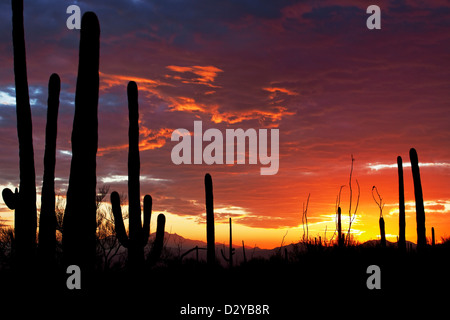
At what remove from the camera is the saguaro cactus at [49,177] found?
14.2 m

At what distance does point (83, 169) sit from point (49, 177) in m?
6.72

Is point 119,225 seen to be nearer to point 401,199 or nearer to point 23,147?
point 23,147

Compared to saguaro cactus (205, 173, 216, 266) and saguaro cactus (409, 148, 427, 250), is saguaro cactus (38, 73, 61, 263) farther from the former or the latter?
saguaro cactus (409, 148, 427, 250)

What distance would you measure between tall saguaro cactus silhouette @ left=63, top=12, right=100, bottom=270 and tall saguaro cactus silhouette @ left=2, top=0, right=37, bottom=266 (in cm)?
463

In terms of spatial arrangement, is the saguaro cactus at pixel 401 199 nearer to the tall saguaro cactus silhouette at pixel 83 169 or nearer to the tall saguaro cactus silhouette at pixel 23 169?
the tall saguaro cactus silhouette at pixel 23 169

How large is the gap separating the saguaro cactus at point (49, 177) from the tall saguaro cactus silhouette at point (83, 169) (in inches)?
236

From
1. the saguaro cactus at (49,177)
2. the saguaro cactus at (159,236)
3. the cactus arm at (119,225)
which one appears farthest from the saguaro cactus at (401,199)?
the saguaro cactus at (49,177)

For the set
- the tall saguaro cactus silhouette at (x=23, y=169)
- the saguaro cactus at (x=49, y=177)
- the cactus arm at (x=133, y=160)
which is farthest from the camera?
the saguaro cactus at (x=49, y=177)

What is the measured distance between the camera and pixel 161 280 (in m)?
14.8

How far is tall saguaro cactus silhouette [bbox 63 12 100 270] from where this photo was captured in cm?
841

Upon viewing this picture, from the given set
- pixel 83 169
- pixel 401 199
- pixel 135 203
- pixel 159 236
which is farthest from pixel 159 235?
pixel 401 199
